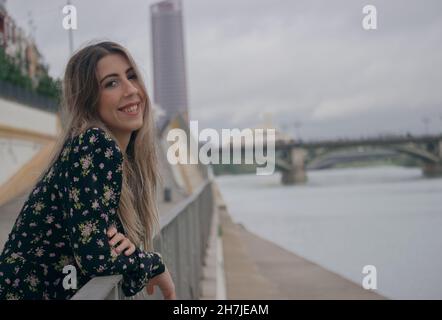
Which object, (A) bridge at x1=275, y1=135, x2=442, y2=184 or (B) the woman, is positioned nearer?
(B) the woman

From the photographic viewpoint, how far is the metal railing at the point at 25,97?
748cm

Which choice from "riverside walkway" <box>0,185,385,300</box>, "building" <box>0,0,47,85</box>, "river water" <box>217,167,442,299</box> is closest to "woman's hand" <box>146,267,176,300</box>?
"river water" <box>217,167,442,299</box>

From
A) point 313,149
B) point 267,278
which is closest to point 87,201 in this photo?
point 267,278

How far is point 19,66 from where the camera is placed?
23.3ft

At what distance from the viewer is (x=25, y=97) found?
884 centimetres

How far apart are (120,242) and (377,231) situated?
1209 centimetres

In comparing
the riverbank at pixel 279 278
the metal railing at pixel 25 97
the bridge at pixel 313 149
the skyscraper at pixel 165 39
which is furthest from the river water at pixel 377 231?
the metal railing at pixel 25 97

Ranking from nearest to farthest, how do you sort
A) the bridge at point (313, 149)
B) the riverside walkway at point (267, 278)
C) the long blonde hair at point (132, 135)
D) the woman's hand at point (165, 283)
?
the long blonde hair at point (132, 135)
the woman's hand at point (165, 283)
the riverside walkway at point (267, 278)
the bridge at point (313, 149)

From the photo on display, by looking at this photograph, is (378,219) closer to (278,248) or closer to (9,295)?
(278,248)

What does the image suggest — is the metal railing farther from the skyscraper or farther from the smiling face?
the smiling face

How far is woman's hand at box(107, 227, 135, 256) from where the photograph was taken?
144 cm

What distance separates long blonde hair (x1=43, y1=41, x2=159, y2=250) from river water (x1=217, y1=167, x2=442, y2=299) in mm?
1455

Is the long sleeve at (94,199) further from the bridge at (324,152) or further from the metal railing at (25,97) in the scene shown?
the bridge at (324,152)

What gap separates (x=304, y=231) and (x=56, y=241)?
1725 cm
